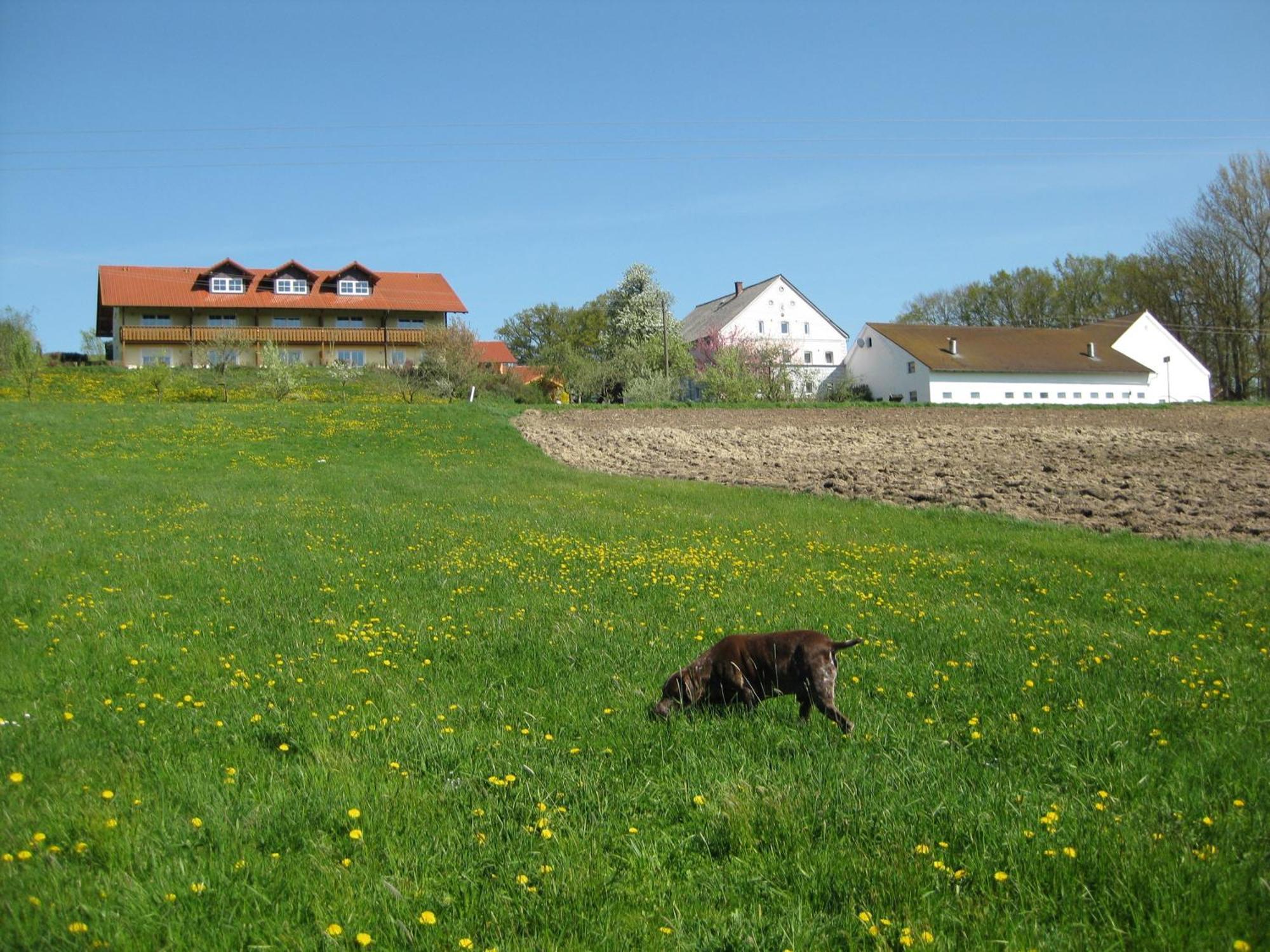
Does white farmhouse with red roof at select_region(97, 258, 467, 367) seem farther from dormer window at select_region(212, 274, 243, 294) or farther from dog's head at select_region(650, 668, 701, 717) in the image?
dog's head at select_region(650, 668, 701, 717)

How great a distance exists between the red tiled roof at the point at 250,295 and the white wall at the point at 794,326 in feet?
84.1

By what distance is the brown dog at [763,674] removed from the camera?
5340 mm

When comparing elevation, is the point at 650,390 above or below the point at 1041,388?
below

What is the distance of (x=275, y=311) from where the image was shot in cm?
6856

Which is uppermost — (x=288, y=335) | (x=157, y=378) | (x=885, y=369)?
(x=288, y=335)

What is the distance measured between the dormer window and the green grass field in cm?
6317

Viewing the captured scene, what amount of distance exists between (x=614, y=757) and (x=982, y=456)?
2235cm

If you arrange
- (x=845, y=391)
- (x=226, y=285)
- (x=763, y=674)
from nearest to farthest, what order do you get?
(x=763, y=674), (x=226, y=285), (x=845, y=391)

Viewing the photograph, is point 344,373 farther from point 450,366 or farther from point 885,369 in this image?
point 885,369

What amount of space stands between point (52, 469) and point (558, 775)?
78.2ft

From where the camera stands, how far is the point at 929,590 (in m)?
9.70

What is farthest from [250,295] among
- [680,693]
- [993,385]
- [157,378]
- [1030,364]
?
[680,693]

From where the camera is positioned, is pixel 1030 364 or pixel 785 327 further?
pixel 785 327

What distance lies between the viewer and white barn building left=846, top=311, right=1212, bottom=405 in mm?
65375
